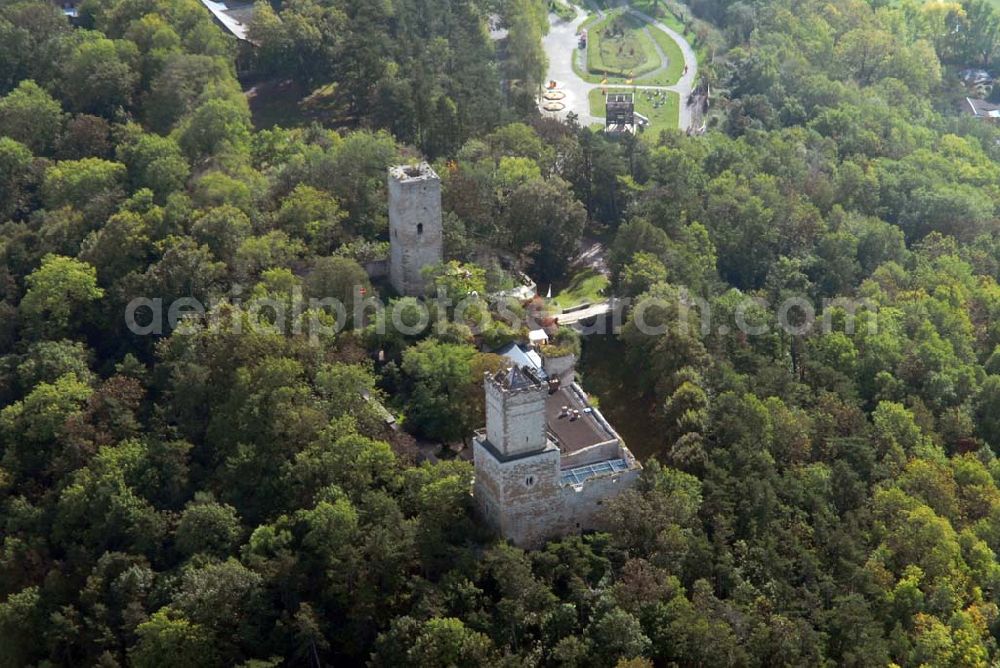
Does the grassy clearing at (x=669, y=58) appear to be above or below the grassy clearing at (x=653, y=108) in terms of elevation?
below

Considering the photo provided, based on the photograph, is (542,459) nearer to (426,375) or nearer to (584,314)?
(426,375)

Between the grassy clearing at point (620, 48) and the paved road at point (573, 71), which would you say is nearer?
the paved road at point (573, 71)

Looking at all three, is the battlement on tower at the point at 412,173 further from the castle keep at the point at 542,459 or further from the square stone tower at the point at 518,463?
the square stone tower at the point at 518,463

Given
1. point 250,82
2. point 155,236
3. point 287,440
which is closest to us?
point 287,440

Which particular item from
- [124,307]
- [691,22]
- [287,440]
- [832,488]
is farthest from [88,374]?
[691,22]

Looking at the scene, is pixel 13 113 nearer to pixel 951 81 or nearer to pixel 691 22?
pixel 691 22

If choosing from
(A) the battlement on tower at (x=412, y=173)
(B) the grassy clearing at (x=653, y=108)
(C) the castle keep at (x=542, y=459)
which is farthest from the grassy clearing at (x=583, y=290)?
(B) the grassy clearing at (x=653, y=108)
